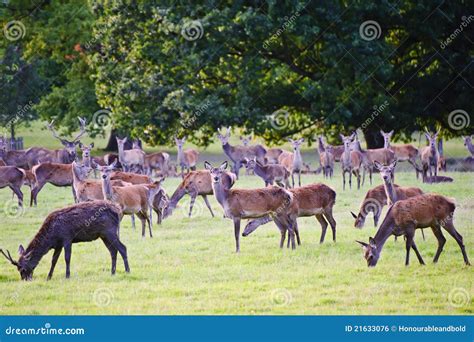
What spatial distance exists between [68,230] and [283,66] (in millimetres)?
21007

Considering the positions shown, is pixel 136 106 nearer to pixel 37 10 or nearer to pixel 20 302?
pixel 37 10

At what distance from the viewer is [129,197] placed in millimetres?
16125

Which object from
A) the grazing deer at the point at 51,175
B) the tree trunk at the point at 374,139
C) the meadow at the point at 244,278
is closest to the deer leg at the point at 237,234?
the meadow at the point at 244,278

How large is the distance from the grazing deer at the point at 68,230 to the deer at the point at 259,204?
275cm

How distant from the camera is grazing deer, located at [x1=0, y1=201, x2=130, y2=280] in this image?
40.6 feet

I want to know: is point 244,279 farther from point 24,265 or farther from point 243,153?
point 243,153

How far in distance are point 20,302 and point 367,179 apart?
17.7m

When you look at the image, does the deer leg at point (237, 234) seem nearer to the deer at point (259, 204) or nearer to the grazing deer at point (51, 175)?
the deer at point (259, 204)

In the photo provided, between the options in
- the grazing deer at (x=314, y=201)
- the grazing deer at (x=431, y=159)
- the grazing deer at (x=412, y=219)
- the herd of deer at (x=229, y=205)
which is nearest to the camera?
the herd of deer at (x=229, y=205)

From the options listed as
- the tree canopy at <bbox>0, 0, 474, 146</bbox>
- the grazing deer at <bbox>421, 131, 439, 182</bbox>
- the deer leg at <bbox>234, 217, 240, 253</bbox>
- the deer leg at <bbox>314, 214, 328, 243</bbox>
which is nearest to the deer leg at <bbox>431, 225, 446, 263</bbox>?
the deer leg at <bbox>314, 214, 328, 243</bbox>

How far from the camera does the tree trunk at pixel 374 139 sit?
3336 cm

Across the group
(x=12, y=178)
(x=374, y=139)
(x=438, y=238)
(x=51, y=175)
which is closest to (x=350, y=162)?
(x=51, y=175)

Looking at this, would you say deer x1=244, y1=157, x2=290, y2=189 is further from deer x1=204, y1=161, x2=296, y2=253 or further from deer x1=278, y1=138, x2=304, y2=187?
deer x1=204, y1=161, x2=296, y2=253

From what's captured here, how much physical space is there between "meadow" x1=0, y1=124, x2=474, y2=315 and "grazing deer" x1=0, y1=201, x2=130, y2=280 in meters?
0.31
